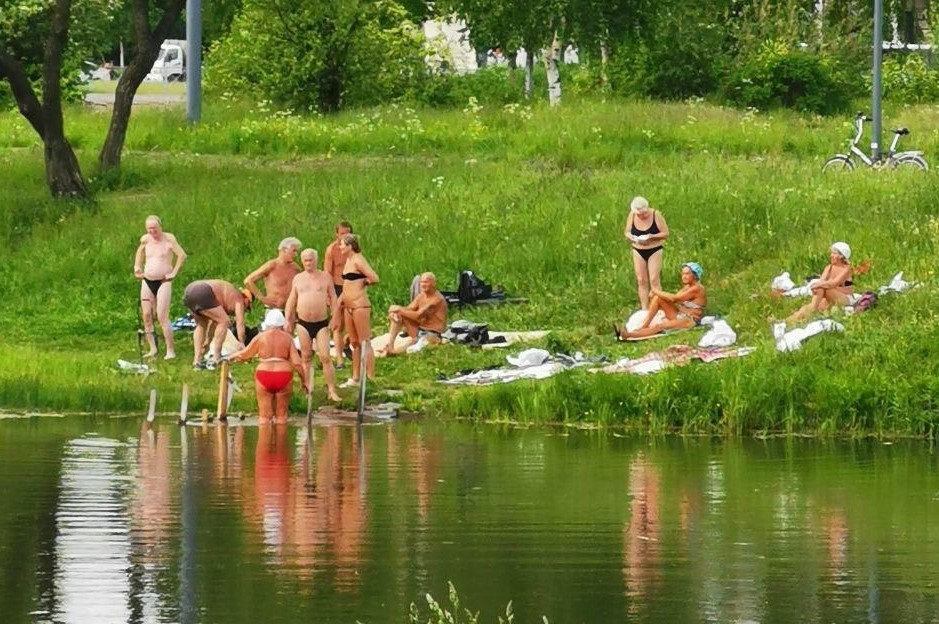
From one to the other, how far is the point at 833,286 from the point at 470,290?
5445mm

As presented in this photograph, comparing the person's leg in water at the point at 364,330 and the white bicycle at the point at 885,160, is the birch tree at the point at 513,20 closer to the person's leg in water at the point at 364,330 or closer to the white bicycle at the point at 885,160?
the white bicycle at the point at 885,160

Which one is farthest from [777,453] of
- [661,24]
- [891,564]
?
[661,24]

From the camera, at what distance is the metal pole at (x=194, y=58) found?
141ft

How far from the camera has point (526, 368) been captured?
2584cm

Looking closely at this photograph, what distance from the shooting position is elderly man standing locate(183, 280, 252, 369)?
27.1m

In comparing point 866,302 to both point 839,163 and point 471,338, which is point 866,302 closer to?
point 471,338

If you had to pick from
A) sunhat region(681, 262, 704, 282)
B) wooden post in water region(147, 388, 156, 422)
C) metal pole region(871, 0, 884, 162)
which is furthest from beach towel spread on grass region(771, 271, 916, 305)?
metal pole region(871, 0, 884, 162)

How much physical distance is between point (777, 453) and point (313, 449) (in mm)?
4217

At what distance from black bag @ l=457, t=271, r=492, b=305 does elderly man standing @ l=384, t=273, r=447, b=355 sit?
2101 mm

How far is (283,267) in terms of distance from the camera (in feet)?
89.4

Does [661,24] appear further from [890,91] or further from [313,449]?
[313,449]

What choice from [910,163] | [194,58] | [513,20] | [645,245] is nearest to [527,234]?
[645,245]

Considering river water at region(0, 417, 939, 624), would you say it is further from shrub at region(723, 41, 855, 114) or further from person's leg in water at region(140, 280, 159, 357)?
shrub at region(723, 41, 855, 114)

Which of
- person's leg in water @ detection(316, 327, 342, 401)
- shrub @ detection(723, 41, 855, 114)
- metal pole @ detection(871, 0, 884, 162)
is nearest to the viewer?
person's leg in water @ detection(316, 327, 342, 401)
